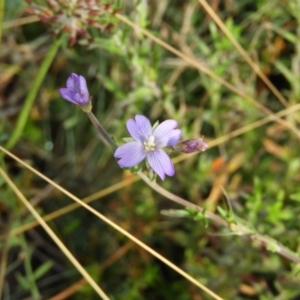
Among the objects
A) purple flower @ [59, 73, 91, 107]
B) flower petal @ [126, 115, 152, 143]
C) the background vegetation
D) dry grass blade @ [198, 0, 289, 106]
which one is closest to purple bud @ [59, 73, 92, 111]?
→ purple flower @ [59, 73, 91, 107]

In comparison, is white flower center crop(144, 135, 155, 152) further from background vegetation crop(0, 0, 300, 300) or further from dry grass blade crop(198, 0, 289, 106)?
dry grass blade crop(198, 0, 289, 106)

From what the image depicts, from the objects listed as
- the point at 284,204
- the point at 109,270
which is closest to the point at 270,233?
the point at 284,204

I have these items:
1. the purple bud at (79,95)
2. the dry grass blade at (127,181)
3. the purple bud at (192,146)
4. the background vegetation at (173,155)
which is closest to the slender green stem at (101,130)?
the purple bud at (79,95)

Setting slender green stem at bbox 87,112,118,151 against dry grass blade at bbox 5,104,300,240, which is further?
dry grass blade at bbox 5,104,300,240

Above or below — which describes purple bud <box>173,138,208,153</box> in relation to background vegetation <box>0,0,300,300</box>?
above

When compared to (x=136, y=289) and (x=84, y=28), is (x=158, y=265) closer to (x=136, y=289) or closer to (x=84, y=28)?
(x=136, y=289)

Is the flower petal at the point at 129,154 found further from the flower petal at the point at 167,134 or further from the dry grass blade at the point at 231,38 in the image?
the dry grass blade at the point at 231,38

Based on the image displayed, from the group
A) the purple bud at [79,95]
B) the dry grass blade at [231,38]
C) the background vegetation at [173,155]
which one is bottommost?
the background vegetation at [173,155]
